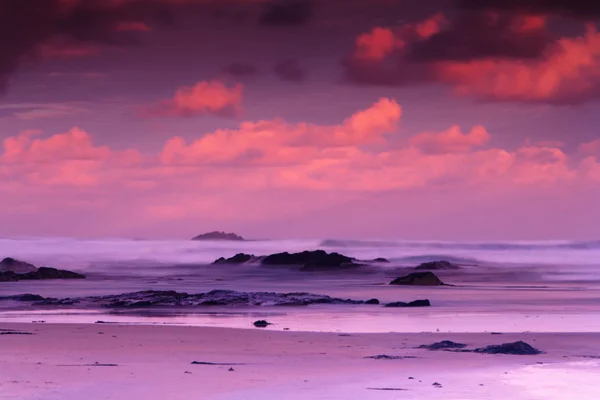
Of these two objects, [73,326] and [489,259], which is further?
[489,259]

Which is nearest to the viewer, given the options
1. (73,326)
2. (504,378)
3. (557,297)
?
(504,378)

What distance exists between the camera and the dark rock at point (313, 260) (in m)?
70.8

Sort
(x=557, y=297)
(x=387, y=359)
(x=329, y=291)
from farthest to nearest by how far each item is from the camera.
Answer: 1. (x=329, y=291)
2. (x=557, y=297)
3. (x=387, y=359)

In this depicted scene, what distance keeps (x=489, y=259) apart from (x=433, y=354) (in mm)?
79196

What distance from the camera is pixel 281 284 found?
49.7 metres

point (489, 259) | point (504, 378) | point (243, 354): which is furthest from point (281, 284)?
point (489, 259)

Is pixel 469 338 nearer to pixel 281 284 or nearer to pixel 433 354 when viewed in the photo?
pixel 433 354

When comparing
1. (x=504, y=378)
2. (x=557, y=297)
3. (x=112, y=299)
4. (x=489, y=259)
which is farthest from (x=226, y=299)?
(x=489, y=259)

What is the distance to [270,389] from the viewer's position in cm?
1405

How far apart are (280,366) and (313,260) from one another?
55.0 meters

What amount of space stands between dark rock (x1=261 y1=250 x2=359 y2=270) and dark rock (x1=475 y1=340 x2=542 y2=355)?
50.8 metres

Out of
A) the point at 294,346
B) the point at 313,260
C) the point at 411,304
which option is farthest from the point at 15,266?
the point at 294,346

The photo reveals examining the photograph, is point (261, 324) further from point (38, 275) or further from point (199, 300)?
point (38, 275)

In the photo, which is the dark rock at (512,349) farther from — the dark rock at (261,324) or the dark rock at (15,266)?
the dark rock at (15,266)
